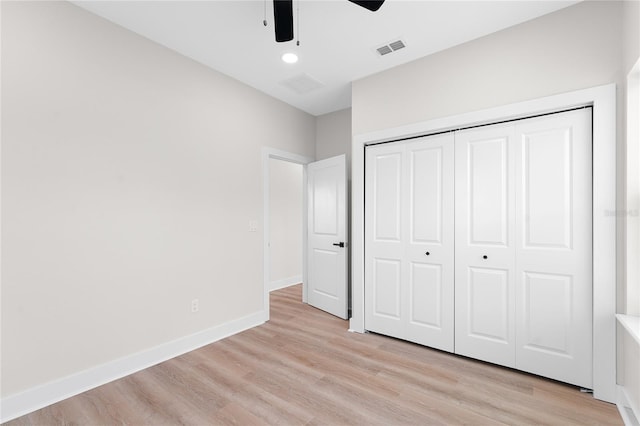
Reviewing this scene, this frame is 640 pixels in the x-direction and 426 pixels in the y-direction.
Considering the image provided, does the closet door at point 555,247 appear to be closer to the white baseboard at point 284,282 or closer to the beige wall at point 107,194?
the beige wall at point 107,194

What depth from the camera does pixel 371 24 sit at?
245cm

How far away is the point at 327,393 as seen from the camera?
7.13 feet

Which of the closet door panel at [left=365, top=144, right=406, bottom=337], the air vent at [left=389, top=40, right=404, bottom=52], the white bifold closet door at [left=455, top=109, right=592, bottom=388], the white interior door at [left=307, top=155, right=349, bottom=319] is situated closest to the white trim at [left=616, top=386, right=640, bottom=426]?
the white bifold closet door at [left=455, top=109, right=592, bottom=388]

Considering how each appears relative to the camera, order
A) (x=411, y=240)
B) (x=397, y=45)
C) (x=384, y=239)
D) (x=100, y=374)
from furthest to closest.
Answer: (x=384, y=239), (x=411, y=240), (x=397, y=45), (x=100, y=374)

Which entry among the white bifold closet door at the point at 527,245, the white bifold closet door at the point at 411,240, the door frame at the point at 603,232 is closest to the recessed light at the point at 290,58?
the white bifold closet door at the point at 411,240

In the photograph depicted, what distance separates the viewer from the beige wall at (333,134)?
4.31 m

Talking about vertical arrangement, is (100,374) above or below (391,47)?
below

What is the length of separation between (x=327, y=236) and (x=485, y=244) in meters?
2.05

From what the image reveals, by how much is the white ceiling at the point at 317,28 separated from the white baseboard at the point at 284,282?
356cm

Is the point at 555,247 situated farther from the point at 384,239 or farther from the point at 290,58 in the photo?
the point at 290,58

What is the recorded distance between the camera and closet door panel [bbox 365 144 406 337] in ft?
10.2

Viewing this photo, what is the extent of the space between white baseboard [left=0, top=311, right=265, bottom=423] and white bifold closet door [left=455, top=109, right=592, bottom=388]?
8.21ft

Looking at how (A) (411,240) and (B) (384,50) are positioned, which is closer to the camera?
(B) (384,50)

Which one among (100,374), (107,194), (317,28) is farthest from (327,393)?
(317,28)
